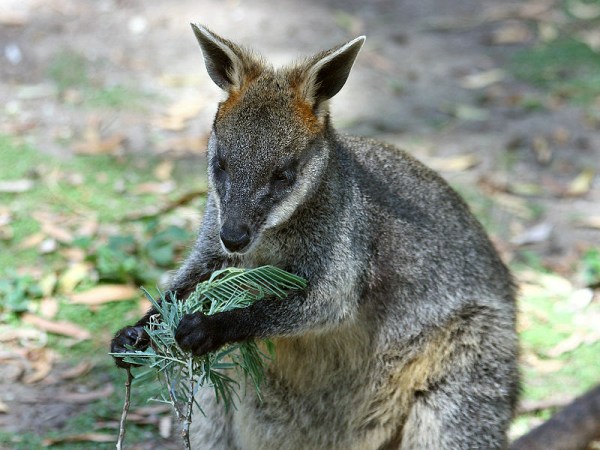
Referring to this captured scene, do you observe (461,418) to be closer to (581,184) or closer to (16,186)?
(581,184)

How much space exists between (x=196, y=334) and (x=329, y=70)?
1245 mm

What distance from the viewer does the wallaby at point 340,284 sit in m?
3.63

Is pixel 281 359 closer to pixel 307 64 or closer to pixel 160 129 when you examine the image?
pixel 307 64

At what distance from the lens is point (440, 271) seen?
4.20m

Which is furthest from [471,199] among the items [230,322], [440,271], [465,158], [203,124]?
[230,322]

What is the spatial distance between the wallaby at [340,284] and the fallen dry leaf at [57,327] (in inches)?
50.8

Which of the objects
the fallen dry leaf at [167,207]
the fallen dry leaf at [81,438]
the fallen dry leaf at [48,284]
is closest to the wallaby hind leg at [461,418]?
the fallen dry leaf at [81,438]

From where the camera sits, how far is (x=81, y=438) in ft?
14.6

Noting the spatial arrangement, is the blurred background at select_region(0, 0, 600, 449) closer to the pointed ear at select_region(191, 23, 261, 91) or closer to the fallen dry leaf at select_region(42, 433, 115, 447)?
the fallen dry leaf at select_region(42, 433, 115, 447)

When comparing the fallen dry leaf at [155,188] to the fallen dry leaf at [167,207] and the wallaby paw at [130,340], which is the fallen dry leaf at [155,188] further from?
the wallaby paw at [130,340]

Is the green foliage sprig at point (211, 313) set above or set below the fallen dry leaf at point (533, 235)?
above

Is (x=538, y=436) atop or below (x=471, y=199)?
atop

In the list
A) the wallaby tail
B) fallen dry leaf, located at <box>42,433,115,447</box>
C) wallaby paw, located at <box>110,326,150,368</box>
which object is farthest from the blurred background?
wallaby paw, located at <box>110,326,150,368</box>

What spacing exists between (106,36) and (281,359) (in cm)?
545
